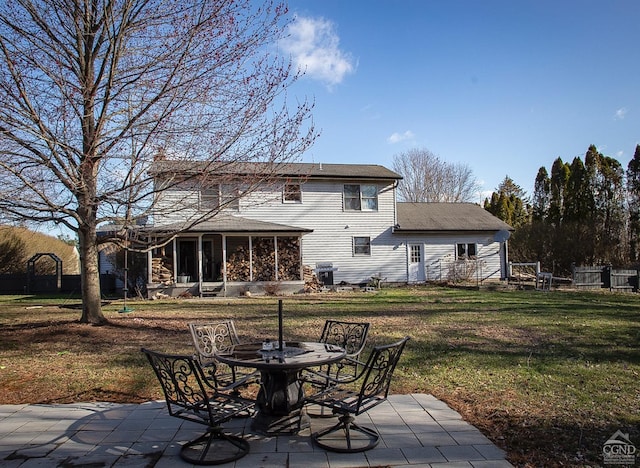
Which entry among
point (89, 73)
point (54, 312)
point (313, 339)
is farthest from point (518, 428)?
point (54, 312)

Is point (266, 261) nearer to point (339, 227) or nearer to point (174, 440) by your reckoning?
point (339, 227)

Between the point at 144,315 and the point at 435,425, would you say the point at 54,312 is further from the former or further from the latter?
the point at 435,425

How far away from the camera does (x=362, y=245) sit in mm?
22438

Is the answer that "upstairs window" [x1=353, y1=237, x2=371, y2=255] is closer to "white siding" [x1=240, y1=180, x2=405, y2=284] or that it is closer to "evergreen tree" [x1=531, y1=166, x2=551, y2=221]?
"white siding" [x1=240, y1=180, x2=405, y2=284]

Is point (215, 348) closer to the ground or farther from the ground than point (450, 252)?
closer to the ground

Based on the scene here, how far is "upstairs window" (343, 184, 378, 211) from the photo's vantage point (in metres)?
22.4

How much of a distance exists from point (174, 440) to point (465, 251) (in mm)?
21825

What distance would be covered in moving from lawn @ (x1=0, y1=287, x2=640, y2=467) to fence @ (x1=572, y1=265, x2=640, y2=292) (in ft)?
22.4

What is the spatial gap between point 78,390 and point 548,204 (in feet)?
102

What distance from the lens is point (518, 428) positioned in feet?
14.0

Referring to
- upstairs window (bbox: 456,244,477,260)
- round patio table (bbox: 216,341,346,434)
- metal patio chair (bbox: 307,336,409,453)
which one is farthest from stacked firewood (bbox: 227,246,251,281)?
metal patio chair (bbox: 307,336,409,453)

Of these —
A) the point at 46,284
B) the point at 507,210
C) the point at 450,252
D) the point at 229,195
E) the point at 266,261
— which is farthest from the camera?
the point at 507,210

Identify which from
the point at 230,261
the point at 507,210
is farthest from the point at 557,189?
the point at 230,261

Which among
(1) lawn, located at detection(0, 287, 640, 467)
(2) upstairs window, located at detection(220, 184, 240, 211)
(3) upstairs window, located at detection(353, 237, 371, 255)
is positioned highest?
(2) upstairs window, located at detection(220, 184, 240, 211)
